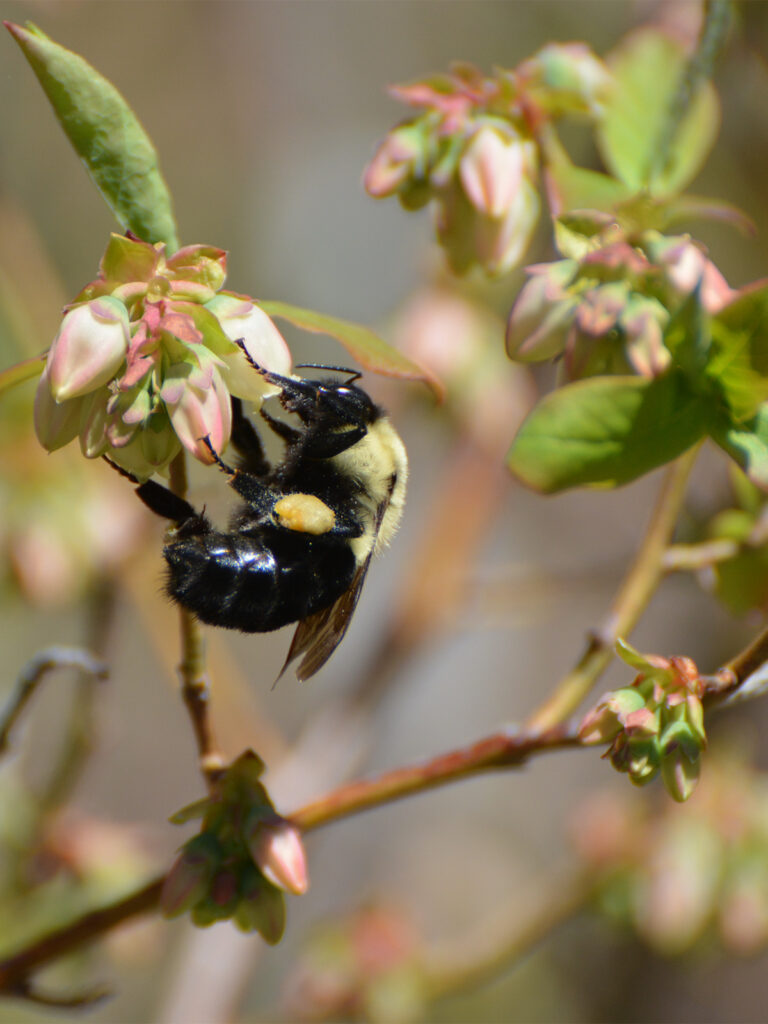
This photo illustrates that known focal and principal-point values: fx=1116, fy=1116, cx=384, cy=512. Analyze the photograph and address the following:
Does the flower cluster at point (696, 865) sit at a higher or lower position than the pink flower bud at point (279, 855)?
lower

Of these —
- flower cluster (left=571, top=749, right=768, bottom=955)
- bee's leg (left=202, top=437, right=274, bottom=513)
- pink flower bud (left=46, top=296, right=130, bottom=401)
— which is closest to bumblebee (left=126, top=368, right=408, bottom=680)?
bee's leg (left=202, top=437, right=274, bottom=513)

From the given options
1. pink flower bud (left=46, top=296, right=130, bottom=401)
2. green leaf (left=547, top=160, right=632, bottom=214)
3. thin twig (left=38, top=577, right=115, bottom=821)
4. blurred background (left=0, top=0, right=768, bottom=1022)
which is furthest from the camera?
blurred background (left=0, top=0, right=768, bottom=1022)

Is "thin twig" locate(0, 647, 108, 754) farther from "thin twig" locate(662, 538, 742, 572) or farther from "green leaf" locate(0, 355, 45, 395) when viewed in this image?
"thin twig" locate(662, 538, 742, 572)

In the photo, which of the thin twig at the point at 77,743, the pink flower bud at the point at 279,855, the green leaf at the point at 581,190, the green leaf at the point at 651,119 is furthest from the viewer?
the thin twig at the point at 77,743

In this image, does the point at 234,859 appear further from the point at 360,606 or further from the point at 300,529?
the point at 360,606

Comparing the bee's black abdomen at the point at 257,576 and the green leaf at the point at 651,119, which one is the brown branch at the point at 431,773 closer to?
the bee's black abdomen at the point at 257,576

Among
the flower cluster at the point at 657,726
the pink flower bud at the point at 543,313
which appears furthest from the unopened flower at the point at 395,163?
the flower cluster at the point at 657,726
